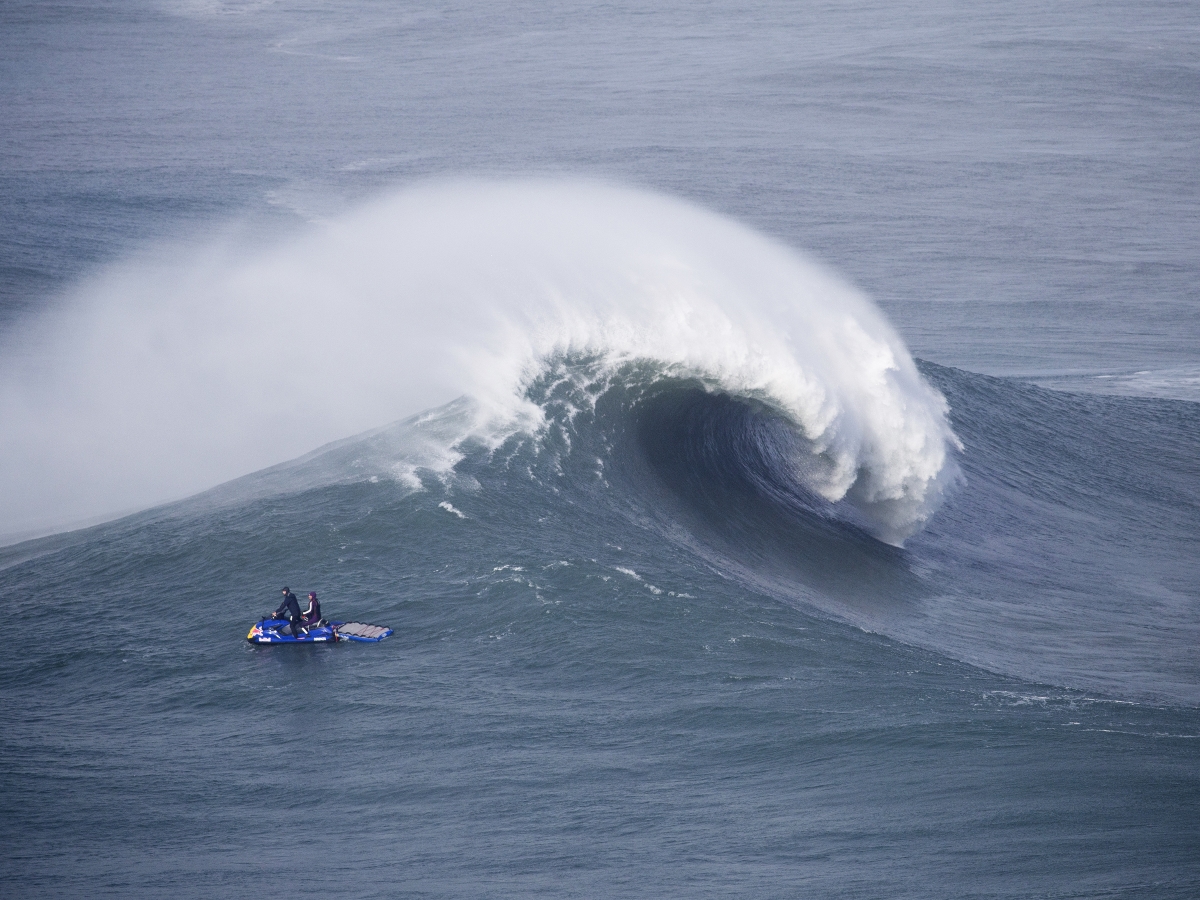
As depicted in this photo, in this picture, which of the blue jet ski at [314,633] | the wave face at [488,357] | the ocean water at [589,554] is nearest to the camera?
the ocean water at [589,554]

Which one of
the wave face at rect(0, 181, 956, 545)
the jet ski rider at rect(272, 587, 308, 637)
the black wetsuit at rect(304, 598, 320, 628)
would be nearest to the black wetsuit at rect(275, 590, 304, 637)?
the jet ski rider at rect(272, 587, 308, 637)

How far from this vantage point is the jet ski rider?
610 inches

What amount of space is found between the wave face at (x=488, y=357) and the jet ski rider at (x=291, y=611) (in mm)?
6513

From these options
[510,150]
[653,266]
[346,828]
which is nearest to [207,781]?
[346,828]

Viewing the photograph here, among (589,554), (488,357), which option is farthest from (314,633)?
(488,357)

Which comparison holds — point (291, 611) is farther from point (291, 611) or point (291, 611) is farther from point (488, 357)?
point (488, 357)

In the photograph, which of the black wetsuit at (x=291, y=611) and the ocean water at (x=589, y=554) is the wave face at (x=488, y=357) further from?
the black wetsuit at (x=291, y=611)

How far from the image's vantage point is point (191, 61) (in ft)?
289

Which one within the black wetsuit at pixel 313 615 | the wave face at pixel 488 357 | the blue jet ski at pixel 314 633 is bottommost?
the blue jet ski at pixel 314 633

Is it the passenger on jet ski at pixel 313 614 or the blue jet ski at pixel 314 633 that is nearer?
the blue jet ski at pixel 314 633

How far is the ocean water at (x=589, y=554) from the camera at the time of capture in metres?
11.8

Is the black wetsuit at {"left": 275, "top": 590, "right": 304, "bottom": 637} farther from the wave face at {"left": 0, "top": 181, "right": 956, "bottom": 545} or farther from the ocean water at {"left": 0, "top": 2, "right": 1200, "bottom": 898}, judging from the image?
the wave face at {"left": 0, "top": 181, "right": 956, "bottom": 545}

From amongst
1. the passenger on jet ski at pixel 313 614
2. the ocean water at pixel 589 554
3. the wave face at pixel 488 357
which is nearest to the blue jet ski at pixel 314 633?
the passenger on jet ski at pixel 313 614

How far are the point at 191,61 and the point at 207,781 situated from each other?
84987 mm
